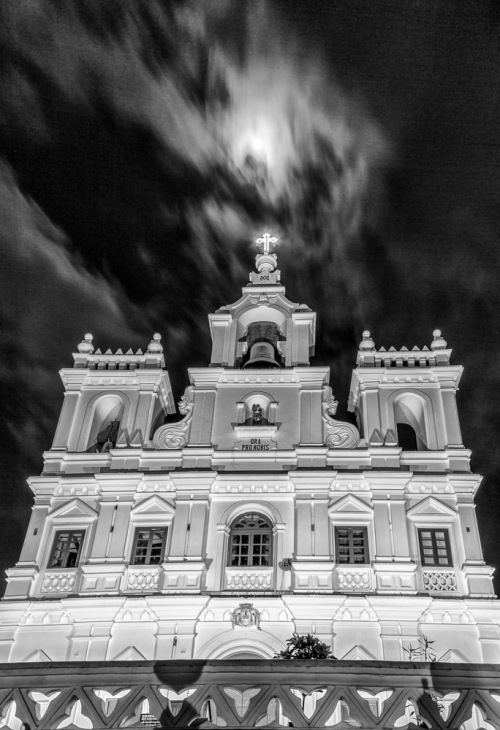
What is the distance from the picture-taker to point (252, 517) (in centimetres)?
2647

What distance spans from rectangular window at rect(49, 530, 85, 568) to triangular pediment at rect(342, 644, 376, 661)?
32.0 ft

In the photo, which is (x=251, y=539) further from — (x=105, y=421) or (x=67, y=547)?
(x=105, y=421)

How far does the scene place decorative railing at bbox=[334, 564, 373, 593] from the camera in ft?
78.9

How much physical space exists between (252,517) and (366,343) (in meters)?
9.56

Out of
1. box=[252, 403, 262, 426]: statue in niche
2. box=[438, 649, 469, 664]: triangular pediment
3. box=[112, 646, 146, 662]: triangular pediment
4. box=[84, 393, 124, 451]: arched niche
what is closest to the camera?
box=[438, 649, 469, 664]: triangular pediment

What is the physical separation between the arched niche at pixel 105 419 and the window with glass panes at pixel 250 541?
277 inches

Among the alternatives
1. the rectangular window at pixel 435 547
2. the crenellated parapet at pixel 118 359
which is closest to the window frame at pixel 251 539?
the rectangular window at pixel 435 547

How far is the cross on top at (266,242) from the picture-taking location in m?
36.9

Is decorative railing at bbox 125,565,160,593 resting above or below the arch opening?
below

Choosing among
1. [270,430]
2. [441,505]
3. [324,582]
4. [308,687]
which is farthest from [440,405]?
[308,687]

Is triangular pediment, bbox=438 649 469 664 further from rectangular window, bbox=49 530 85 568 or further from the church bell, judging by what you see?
the church bell

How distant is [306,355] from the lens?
103 feet

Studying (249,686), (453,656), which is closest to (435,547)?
(453,656)

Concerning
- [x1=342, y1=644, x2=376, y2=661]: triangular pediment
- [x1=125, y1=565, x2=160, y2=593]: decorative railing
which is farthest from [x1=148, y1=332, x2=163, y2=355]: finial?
[x1=342, y1=644, x2=376, y2=661]: triangular pediment
